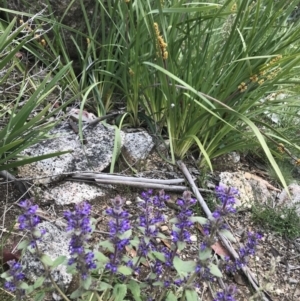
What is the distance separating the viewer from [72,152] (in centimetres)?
193

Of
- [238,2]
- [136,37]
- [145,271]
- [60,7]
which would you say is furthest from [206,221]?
[60,7]

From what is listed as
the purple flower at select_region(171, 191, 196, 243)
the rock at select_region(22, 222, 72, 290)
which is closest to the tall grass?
the rock at select_region(22, 222, 72, 290)

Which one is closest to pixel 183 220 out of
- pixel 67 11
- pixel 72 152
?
pixel 72 152

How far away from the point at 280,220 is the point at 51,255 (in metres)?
1.05

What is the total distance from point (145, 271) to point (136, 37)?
39.6 inches

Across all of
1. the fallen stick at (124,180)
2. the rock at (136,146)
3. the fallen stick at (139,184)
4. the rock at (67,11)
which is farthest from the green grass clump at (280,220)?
the rock at (67,11)

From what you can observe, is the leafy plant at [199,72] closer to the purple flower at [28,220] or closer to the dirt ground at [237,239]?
the dirt ground at [237,239]

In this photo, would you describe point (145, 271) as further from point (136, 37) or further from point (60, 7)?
point (60, 7)

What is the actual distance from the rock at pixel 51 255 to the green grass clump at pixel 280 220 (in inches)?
35.6

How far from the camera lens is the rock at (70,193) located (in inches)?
69.8

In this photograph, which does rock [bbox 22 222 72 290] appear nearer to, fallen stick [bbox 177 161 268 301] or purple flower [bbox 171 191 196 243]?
purple flower [bbox 171 191 196 243]

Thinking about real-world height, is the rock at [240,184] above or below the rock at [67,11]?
below

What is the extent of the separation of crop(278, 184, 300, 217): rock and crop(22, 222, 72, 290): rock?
109 centimetres

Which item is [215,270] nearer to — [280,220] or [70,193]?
[70,193]
